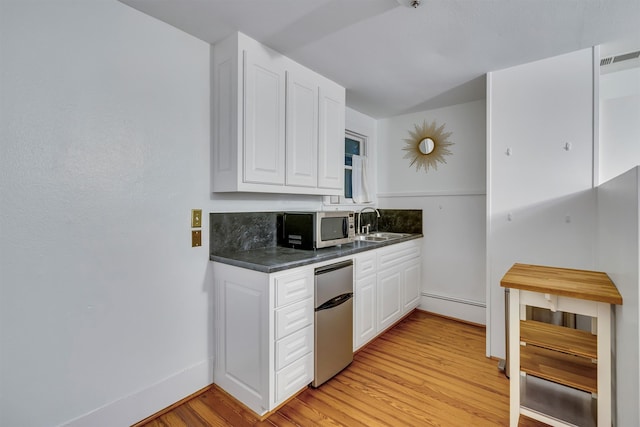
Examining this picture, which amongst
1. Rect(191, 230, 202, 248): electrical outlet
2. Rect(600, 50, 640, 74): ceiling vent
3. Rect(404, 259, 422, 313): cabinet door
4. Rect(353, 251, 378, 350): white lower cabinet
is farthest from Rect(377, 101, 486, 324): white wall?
Rect(191, 230, 202, 248): electrical outlet

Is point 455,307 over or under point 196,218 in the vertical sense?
under

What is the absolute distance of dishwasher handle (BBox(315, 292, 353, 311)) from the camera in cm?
206

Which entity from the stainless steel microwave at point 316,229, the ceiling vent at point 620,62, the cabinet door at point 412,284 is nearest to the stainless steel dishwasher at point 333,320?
the stainless steel microwave at point 316,229

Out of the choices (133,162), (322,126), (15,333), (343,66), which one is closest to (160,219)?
(133,162)

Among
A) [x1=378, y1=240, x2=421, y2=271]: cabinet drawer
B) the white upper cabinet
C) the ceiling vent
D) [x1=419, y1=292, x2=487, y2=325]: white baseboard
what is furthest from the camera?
[x1=419, y1=292, x2=487, y2=325]: white baseboard

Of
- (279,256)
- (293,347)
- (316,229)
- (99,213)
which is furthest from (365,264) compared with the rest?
(99,213)

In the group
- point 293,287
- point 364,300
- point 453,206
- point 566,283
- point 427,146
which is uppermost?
point 427,146

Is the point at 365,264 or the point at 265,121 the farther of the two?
the point at 365,264

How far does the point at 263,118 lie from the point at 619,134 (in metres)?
2.54

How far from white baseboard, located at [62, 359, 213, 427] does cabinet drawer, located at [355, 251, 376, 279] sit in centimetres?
127

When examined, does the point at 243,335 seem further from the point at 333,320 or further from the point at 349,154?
the point at 349,154

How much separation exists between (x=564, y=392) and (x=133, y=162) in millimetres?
2815

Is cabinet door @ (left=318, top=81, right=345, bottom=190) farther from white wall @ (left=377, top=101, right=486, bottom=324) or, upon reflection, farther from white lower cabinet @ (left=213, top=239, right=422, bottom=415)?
white wall @ (left=377, top=101, right=486, bottom=324)

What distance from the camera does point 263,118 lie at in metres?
2.08
